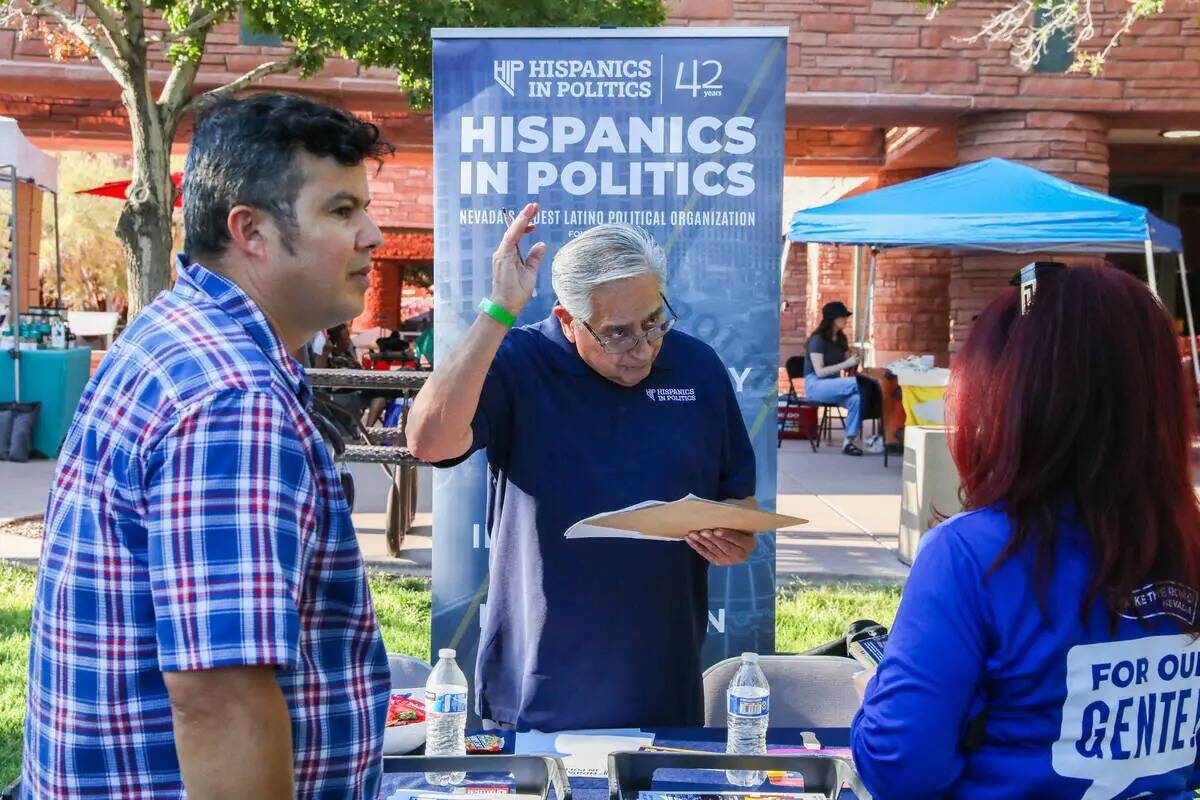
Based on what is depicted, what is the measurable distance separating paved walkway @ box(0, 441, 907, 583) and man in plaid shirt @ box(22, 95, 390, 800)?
16.2 ft

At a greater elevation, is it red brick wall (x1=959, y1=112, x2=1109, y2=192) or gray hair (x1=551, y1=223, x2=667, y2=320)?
red brick wall (x1=959, y1=112, x2=1109, y2=192)

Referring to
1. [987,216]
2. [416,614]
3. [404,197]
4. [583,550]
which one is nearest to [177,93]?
[416,614]

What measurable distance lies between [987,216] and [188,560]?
868cm

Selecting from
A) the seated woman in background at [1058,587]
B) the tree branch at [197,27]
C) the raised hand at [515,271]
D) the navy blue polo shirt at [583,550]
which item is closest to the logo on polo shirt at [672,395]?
the navy blue polo shirt at [583,550]

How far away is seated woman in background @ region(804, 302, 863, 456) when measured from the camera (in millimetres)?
12367

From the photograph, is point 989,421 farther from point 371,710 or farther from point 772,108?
point 772,108

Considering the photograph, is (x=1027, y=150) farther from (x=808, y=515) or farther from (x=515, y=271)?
(x=515, y=271)

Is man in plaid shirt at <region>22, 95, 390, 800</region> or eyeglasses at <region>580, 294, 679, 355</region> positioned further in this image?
eyeglasses at <region>580, 294, 679, 355</region>

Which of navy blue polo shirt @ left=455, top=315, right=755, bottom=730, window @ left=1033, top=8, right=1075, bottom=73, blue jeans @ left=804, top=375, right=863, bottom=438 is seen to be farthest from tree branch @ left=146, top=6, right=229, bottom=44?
window @ left=1033, top=8, right=1075, bottom=73

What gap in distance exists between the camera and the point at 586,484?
8.50 feet

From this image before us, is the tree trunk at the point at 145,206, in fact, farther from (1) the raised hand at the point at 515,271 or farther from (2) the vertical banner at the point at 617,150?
(1) the raised hand at the point at 515,271

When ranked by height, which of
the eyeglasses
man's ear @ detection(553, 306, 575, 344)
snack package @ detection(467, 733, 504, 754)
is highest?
man's ear @ detection(553, 306, 575, 344)

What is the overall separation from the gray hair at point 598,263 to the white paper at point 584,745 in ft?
2.82

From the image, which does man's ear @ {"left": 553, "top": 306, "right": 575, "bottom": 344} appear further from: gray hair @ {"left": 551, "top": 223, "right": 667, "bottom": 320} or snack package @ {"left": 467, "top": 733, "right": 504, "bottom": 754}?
snack package @ {"left": 467, "top": 733, "right": 504, "bottom": 754}
